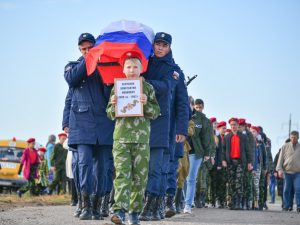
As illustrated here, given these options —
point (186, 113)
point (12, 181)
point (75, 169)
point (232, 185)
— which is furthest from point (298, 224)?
point (12, 181)

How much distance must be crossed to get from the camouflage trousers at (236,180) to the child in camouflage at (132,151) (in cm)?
991

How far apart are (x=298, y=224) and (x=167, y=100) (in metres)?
2.69

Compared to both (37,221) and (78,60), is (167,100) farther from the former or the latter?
(37,221)

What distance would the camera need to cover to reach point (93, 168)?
11.4 metres

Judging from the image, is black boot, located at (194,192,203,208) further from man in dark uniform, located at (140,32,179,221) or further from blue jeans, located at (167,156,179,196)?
man in dark uniform, located at (140,32,179,221)

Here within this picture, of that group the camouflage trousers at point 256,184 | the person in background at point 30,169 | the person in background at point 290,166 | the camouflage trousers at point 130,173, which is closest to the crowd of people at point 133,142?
the camouflage trousers at point 130,173

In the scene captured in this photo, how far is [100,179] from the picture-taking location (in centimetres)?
1124

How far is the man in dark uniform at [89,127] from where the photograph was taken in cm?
1101

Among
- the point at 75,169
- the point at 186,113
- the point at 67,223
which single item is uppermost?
the point at 186,113

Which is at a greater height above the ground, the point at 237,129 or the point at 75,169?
the point at 237,129

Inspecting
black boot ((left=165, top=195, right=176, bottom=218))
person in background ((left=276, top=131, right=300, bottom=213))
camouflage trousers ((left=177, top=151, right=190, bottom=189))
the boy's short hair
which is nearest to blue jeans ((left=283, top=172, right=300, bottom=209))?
person in background ((left=276, top=131, right=300, bottom=213))

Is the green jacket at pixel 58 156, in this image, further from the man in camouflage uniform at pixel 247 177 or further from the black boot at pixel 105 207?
the black boot at pixel 105 207

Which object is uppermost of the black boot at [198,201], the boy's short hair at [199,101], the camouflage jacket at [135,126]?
the boy's short hair at [199,101]

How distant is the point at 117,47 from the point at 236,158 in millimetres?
8650
